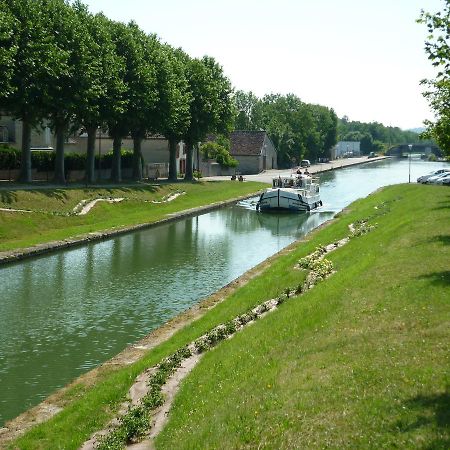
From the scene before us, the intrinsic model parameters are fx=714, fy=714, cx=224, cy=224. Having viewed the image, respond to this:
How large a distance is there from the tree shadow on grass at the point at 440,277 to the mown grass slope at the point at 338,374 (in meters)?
0.03

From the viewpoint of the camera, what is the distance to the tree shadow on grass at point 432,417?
8945mm

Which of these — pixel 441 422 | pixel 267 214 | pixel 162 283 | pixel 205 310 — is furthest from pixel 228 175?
pixel 441 422

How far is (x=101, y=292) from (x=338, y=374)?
61.4 feet

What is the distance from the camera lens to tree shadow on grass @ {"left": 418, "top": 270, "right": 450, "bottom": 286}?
1767 cm

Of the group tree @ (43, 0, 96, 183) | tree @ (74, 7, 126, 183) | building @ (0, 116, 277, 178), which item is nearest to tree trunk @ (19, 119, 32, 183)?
tree @ (43, 0, 96, 183)

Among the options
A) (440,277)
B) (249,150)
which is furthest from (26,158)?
(249,150)

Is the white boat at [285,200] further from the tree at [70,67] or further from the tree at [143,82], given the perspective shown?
the tree at [70,67]

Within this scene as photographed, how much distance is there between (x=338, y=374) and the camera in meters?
12.0

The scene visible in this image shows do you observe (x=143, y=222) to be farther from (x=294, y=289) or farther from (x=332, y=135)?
(x=332, y=135)

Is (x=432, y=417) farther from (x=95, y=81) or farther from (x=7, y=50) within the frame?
(x=95, y=81)

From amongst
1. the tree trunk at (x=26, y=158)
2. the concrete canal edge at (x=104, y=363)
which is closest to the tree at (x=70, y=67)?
the tree trunk at (x=26, y=158)

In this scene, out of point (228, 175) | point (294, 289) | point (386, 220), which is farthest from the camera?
point (228, 175)

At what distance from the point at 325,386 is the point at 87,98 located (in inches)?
1754

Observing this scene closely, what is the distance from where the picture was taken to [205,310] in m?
24.5
